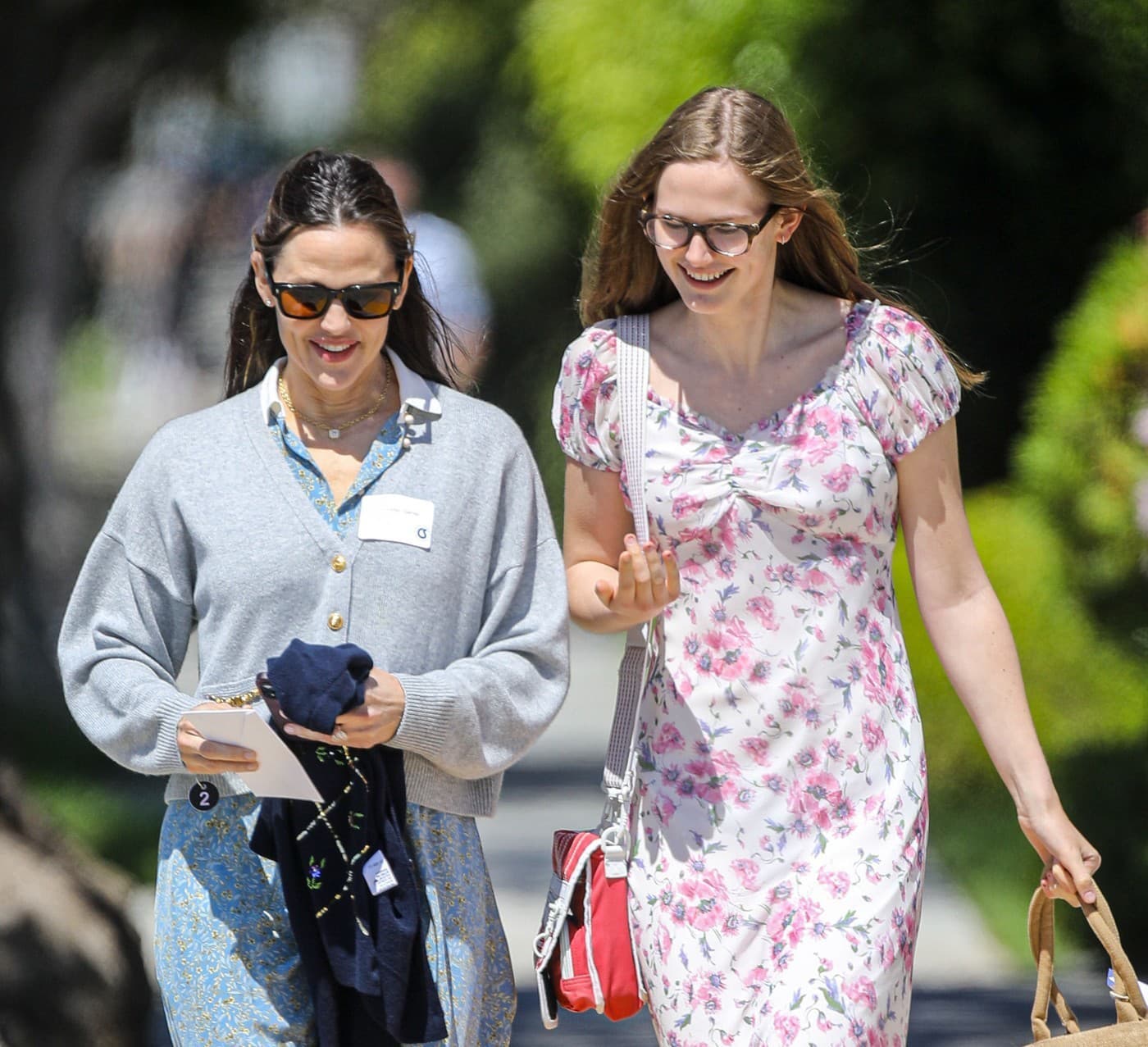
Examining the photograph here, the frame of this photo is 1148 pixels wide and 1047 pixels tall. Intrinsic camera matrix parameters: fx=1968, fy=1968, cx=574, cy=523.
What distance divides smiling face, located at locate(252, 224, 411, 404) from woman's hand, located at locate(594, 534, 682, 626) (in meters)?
0.46

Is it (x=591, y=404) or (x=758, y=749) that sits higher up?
(x=591, y=404)

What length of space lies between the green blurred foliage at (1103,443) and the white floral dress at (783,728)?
3034mm

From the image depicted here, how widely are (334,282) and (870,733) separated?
1009 millimetres

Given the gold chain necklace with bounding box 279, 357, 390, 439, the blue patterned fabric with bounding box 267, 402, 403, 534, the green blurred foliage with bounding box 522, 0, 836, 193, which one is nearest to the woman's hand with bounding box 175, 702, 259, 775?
the blue patterned fabric with bounding box 267, 402, 403, 534

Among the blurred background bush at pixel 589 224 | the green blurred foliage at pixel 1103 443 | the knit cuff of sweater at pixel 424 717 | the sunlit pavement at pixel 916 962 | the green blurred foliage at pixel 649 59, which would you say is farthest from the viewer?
the green blurred foliage at pixel 649 59

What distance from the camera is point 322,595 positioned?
2.74 meters

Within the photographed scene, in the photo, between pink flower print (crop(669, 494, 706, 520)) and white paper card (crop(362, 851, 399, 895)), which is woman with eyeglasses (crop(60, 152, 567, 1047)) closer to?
white paper card (crop(362, 851, 399, 895))

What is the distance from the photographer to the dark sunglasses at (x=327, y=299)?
2682 millimetres

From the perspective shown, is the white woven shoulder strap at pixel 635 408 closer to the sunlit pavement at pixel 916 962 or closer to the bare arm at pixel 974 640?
the bare arm at pixel 974 640

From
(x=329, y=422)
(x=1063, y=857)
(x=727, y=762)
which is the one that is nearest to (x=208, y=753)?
(x=329, y=422)

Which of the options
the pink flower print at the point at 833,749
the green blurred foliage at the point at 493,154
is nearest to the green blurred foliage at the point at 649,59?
the green blurred foliage at the point at 493,154

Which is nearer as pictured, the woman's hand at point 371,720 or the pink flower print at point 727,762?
the woman's hand at point 371,720

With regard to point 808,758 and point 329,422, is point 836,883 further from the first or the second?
point 329,422

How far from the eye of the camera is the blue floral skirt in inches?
106
